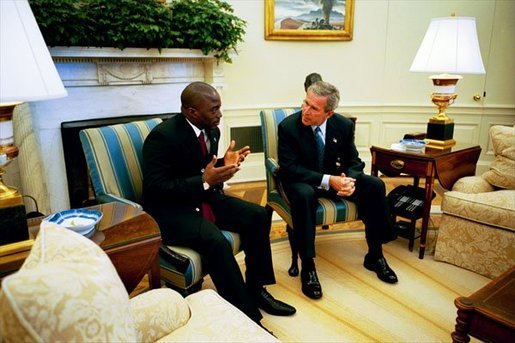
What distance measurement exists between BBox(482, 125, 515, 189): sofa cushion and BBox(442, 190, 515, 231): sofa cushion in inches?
4.2

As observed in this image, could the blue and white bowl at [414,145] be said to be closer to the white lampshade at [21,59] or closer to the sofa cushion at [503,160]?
the sofa cushion at [503,160]

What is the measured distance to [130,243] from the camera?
1.47 meters

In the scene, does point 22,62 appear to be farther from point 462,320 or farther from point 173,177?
point 462,320

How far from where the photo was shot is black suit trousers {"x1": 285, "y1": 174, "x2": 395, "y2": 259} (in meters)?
2.27

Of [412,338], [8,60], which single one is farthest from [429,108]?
[8,60]

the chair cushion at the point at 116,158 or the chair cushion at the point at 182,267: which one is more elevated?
the chair cushion at the point at 116,158

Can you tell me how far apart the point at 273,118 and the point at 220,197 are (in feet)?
2.54

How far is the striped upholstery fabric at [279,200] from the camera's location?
2379mm

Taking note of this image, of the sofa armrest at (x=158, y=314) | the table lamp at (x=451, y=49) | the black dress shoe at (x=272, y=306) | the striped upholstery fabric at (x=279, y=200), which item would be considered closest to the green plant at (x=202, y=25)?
the striped upholstery fabric at (x=279, y=200)

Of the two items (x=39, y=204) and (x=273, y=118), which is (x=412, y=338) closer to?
(x=273, y=118)

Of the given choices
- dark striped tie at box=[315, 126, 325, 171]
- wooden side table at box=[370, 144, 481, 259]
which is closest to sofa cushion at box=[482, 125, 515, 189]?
wooden side table at box=[370, 144, 481, 259]

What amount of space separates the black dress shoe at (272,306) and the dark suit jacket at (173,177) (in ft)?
1.84

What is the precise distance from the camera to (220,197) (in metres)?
2.20

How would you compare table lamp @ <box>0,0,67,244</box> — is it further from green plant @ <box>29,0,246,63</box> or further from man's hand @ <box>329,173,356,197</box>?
green plant @ <box>29,0,246,63</box>
